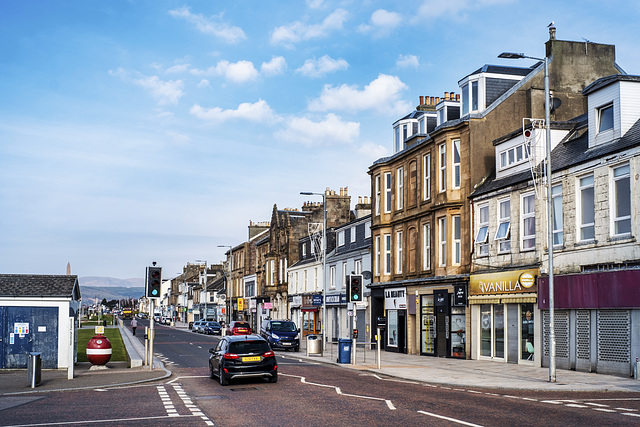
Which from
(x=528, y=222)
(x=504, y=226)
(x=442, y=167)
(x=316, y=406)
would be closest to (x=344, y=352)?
(x=504, y=226)

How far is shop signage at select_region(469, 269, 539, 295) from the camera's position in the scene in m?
28.9

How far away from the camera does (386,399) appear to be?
17.5 meters

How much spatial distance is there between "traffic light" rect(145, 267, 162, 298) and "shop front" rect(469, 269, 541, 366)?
14421 mm

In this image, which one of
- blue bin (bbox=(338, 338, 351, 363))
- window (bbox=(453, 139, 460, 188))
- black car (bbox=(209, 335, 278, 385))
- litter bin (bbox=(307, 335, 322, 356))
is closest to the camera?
black car (bbox=(209, 335, 278, 385))

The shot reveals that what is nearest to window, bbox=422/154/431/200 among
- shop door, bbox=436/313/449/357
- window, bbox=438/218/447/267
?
window, bbox=438/218/447/267

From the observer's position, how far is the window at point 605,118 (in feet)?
86.2

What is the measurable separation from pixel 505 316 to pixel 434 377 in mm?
8265

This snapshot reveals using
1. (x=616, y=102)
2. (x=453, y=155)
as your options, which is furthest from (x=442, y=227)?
(x=616, y=102)

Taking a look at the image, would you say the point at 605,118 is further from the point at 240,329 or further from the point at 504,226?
the point at 240,329

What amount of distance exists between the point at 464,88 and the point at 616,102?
12326mm

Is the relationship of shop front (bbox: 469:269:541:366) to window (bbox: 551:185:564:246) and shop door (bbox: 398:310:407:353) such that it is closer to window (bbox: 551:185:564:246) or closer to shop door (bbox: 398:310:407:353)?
window (bbox: 551:185:564:246)

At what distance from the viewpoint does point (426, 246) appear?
3928 cm

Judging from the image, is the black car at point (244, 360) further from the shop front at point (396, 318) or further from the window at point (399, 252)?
the window at point (399, 252)

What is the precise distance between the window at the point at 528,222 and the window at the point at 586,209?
Result: 303cm
